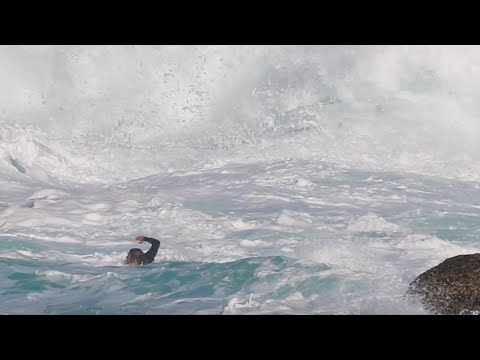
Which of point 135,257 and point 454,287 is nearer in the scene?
point 454,287

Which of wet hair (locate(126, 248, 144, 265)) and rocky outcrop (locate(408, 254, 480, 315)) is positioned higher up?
wet hair (locate(126, 248, 144, 265))

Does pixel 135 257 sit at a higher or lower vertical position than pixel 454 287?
higher

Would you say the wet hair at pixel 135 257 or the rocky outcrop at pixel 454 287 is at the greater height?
the wet hair at pixel 135 257

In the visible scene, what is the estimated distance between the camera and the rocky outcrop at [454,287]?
667 inches

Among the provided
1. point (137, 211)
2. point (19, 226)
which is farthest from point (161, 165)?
point (19, 226)

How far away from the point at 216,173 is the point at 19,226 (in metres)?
26.5

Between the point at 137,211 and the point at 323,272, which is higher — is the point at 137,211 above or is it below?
above

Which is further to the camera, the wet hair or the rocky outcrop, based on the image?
the wet hair

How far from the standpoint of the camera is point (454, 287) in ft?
56.2

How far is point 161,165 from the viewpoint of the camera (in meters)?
76.8

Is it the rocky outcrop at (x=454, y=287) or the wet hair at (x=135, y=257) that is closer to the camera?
the rocky outcrop at (x=454, y=287)

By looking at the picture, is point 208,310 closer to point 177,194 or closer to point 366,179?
point 177,194

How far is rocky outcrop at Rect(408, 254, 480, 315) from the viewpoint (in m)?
16.9
